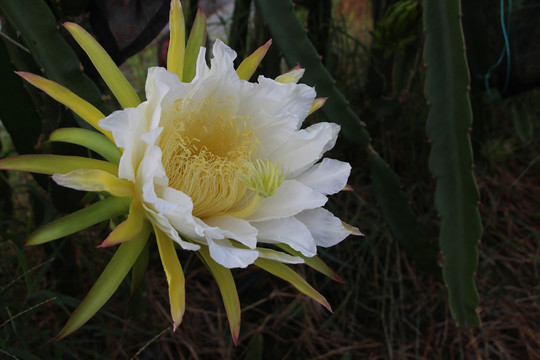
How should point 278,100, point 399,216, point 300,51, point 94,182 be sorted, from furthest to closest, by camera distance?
point 399,216, point 300,51, point 278,100, point 94,182

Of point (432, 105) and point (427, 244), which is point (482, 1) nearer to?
point (432, 105)

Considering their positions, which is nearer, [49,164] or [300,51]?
[49,164]

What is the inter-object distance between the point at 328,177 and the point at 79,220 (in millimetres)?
299

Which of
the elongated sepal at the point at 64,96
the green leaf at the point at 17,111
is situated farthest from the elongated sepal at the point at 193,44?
the green leaf at the point at 17,111

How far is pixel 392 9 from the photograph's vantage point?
1153 millimetres

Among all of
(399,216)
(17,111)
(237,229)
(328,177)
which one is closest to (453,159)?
(399,216)

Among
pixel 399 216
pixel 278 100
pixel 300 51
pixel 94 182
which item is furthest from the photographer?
pixel 399 216

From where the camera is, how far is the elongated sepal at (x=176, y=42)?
574 mm

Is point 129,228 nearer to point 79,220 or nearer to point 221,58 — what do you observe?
point 79,220

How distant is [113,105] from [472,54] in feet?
3.40

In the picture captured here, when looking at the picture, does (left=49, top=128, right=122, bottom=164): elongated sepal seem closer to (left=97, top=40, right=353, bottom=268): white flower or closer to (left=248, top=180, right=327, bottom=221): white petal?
(left=97, top=40, right=353, bottom=268): white flower

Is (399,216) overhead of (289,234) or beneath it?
beneath

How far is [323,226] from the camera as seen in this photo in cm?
59

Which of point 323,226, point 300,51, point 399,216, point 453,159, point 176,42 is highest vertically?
point 176,42
